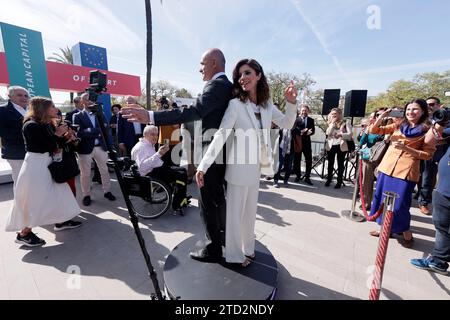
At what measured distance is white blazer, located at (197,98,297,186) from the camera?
1.67 m

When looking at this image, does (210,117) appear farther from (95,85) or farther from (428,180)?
(428,180)

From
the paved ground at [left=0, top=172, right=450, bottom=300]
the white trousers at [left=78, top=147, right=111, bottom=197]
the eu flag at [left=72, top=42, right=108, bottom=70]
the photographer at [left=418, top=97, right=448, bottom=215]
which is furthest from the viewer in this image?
the eu flag at [left=72, top=42, right=108, bottom=70]

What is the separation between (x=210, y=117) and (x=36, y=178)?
87.2 inches

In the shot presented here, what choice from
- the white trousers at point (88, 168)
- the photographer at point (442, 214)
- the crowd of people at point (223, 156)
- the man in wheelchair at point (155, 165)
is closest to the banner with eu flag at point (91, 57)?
the crowd of people at point (223, 156)

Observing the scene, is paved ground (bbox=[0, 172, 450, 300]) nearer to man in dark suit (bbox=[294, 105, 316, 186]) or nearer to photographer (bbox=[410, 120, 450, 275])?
photographer (bbox=[410, 120, 450, 275])

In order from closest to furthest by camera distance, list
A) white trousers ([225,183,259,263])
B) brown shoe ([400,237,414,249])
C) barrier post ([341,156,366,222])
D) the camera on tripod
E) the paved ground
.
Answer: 1. the camera on tripod
2. white trousers ([225,183,259,263])
3. the paved ground
4. brown shoe ([400,237,414,249])
5. barrier post ([341,156,366,222])

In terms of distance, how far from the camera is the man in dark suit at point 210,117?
150cm

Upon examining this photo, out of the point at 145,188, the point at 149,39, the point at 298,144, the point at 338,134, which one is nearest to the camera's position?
the point at 145,188

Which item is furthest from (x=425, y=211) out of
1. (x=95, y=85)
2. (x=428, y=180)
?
(x=95, y=85)

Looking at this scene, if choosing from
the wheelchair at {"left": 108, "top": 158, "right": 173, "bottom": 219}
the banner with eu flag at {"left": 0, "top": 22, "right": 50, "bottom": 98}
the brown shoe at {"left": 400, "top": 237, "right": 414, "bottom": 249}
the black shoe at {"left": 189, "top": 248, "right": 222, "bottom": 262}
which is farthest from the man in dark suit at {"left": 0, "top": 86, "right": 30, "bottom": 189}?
the brown shoe at {"left": 400, "top": 237, "right": 414, "bottom": 249}

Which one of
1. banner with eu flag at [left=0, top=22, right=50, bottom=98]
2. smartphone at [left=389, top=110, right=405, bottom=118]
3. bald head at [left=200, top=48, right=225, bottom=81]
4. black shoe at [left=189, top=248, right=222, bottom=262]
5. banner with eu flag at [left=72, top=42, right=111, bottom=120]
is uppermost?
banner with eu flag at [left=72, top=42, right=111, bottom=120]

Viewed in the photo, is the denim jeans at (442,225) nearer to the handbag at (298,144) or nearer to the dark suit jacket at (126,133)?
the handbag at (298,144)

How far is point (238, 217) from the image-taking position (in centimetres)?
182

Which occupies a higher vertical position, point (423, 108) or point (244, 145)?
point (423, 108)
